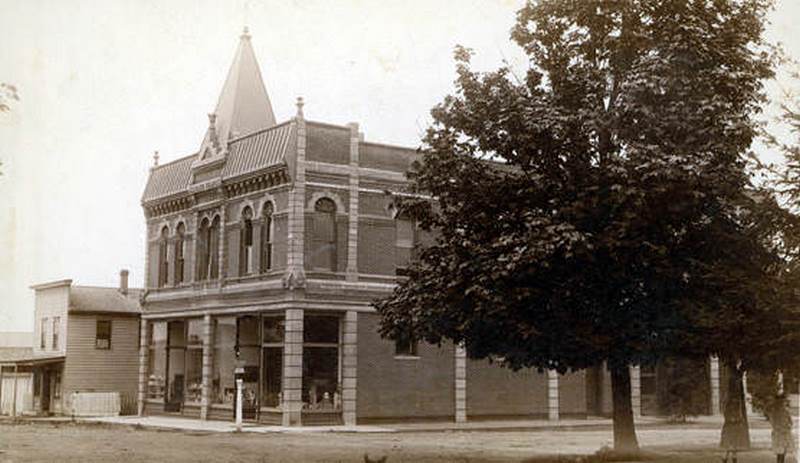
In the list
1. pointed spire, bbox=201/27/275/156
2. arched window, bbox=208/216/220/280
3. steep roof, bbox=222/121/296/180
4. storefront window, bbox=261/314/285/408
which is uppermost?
pointed spire, bbox=201/27/275/156

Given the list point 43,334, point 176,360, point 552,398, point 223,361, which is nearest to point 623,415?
point 552,398

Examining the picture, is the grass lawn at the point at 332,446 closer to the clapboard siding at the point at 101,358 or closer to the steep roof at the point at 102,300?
the clapboard siding at the point at 101,358

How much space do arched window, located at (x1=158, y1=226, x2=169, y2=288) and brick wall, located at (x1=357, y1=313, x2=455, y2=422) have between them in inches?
469

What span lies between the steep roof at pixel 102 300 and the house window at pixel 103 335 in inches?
26.3

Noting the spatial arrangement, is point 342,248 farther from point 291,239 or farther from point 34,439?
point 34,439

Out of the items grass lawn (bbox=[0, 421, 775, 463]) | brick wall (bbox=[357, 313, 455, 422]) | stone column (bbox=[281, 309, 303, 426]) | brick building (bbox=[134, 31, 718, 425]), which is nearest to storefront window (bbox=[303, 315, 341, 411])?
brick building (bbox=[134, 31, 718, 425])

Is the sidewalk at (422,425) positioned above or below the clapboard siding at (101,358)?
below

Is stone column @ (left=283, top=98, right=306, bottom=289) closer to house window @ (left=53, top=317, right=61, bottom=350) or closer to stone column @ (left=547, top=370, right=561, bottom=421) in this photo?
stone column @ (left=547, top=370, right=561, bottom=421)

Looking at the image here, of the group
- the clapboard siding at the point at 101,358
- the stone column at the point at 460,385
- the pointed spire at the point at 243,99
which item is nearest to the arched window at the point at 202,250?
A: the pointed spire at the point at 243,99

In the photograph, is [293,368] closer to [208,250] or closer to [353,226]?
Answer: [353,226]

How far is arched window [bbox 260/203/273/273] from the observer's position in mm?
35188

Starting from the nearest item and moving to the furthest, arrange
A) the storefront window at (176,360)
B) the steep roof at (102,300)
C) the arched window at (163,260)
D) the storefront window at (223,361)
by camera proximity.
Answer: the storefront window at (223,361), the storefront window at (176,360), the arched window at (163,260), the steep roof at (102,300)

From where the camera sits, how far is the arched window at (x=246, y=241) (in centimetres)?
3641

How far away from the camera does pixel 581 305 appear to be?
2006 centimetres
